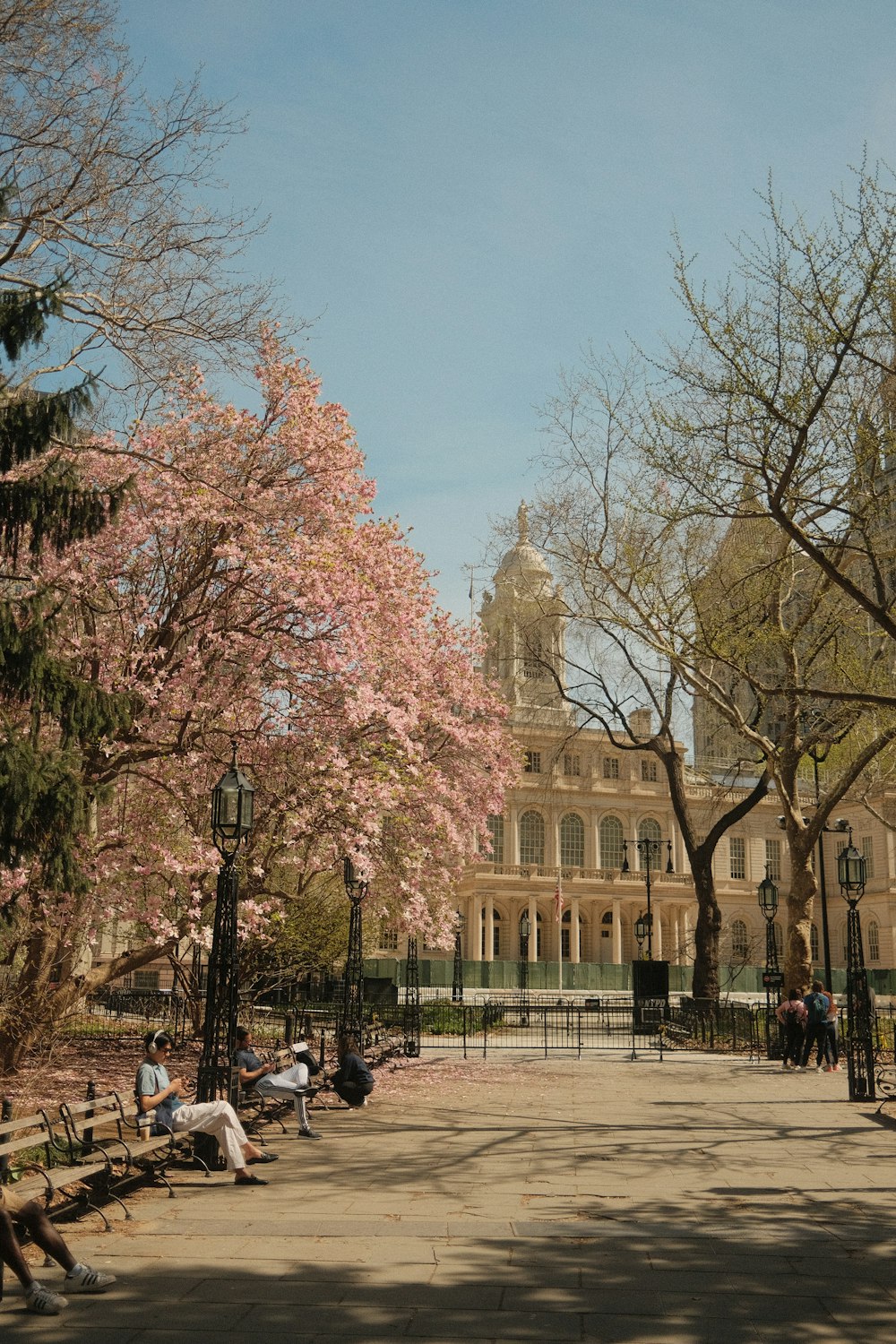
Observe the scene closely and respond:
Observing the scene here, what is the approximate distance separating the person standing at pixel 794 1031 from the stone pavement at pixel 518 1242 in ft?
24.7

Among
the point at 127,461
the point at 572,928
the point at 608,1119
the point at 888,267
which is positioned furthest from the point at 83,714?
the point at 572,928

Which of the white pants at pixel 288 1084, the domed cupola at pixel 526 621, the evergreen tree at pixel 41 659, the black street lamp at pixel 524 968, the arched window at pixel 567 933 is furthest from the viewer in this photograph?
the arched window at pixel 567 933

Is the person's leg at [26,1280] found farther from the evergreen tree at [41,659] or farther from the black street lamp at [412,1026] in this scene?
the black street lamp at [412,1026]

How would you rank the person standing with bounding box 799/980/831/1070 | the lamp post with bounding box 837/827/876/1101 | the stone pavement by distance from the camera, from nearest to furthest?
the stone pavement → the lamp post with bounding box 837/827/876/1101 → the person standing with bounding box 799/980/831/1070

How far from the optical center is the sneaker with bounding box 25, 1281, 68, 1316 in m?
6.15

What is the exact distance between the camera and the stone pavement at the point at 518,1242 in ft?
19.7

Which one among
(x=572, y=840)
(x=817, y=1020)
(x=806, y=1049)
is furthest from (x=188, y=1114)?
(x=572, y=840)

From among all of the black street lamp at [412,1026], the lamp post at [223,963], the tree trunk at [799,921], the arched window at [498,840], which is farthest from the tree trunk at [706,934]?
the arched window at [498,840]

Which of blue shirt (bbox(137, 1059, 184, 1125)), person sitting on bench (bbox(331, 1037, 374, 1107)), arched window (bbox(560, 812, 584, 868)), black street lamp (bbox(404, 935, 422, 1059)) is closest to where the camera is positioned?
blue shirt (bbox(137, 1059, 184, 1125))

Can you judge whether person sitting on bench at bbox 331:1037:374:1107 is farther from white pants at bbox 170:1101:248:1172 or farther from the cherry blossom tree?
white pants at bbox 170:1101:248:1172

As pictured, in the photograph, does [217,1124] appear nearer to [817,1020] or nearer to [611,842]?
[817,1020]

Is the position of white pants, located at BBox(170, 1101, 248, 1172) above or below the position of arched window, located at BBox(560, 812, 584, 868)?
below

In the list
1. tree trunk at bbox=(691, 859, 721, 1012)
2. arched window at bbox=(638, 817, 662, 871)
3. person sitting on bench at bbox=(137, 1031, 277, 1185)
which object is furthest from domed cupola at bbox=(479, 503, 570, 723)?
arched window at bbox=(638, 817, 662, 871)

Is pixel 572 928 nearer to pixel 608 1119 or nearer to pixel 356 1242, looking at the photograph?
pixel 608 1119
